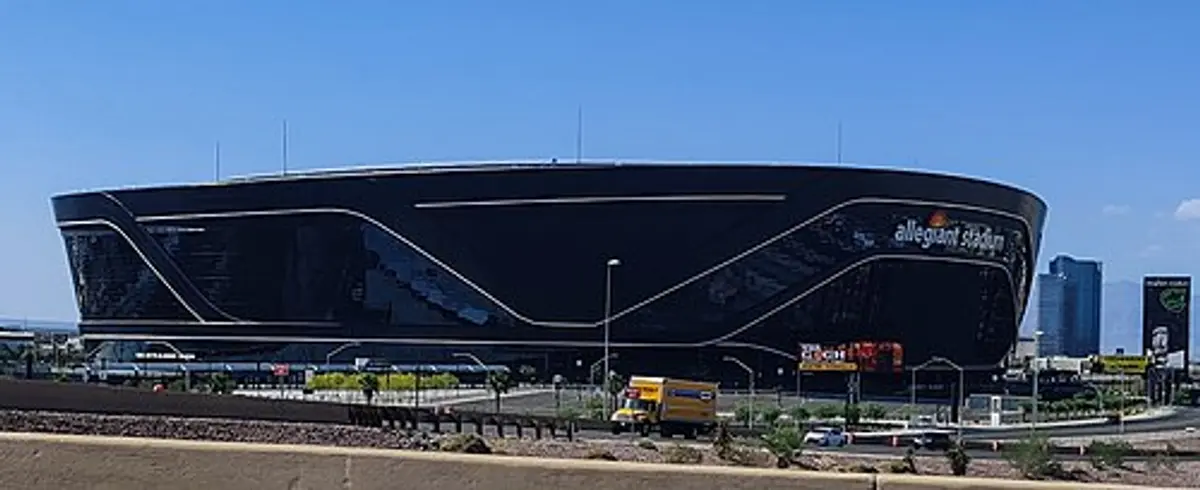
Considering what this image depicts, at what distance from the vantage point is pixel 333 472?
26.9 ft

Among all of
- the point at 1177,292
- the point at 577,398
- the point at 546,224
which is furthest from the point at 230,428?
the point at 1177,292

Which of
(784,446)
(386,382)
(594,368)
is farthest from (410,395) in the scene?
(784,446)

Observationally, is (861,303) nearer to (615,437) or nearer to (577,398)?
(577,398)

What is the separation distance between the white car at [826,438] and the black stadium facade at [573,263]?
5068 cm

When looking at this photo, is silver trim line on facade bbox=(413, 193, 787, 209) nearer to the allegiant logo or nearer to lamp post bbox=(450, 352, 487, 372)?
the allegiant logo

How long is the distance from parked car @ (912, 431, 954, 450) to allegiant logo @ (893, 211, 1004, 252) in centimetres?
5675

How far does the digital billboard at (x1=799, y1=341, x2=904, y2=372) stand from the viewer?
12838 cm

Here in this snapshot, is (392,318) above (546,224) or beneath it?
beneath

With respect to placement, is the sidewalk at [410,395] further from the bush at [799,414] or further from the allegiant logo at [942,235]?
the allegiant logo at [942,235]

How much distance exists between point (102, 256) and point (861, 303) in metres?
→ 69.4

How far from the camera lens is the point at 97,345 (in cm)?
14625

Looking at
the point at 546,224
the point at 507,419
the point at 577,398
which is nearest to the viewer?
the point at 507,419

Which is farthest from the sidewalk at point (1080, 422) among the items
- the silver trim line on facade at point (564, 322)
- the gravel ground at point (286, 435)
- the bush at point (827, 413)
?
the gravel ground at point (286, 435)

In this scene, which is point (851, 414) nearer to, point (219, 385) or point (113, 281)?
point (219, 385)
